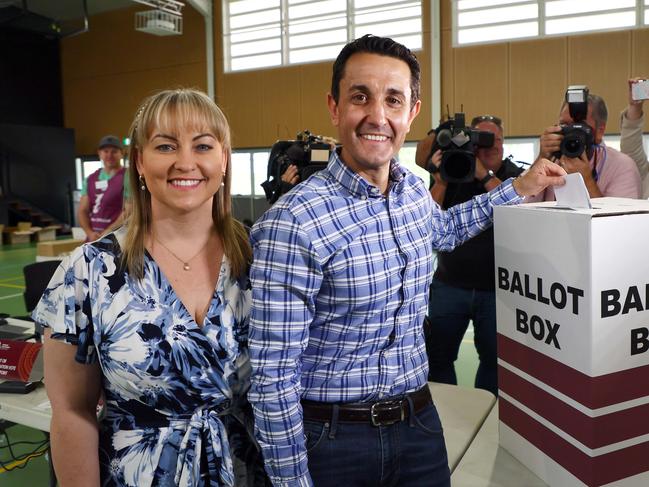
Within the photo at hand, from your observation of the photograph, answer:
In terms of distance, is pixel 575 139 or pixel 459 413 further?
pixel 575 139

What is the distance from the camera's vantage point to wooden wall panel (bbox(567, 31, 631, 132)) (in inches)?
348

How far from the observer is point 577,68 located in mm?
9109

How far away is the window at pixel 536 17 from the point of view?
349 inches

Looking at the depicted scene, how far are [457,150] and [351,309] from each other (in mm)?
1125

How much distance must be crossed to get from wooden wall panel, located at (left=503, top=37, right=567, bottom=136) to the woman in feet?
29.8

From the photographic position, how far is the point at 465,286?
89.3 inches

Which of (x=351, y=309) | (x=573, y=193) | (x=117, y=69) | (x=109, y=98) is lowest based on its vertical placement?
(x=351, y=309)

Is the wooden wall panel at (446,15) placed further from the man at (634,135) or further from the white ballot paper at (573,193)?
the white ballot paper at (573,193)

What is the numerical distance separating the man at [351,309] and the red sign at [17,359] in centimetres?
106

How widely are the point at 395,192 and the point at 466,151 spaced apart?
91 cm

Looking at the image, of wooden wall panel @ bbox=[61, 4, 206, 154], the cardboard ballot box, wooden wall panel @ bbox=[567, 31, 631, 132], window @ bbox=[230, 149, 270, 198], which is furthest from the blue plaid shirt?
wooden wall panel @ bbox=[61, 4, 206, 154]

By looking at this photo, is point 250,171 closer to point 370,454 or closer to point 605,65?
point 605,65

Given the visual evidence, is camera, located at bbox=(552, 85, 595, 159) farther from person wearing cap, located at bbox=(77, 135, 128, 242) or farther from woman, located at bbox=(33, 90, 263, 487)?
person wearing cap, located at bbox=(77, 135, 128, 242)

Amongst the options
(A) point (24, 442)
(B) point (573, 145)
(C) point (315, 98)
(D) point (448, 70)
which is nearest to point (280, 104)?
(C) point (315, 98)
